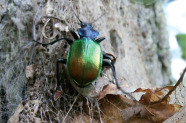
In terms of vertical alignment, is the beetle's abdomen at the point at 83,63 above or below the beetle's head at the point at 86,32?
below

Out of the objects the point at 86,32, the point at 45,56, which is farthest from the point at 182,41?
the point at 45,56

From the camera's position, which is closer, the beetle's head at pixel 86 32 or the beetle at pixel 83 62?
the beetle at pixel 83 62

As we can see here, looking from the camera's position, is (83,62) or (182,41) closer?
(83,62)

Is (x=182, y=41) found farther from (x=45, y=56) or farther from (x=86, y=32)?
(x=45, y=56)

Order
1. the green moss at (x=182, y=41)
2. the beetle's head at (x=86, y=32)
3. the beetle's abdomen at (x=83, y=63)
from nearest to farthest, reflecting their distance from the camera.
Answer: the beetle's abdomen at (x=83, y=63), the beetle's head at (x=86, y=32), the green moss at (x=182, y=41)

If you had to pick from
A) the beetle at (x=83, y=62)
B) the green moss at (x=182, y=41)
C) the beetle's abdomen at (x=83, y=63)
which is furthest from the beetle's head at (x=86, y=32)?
the green moss at (x=182, y=41)

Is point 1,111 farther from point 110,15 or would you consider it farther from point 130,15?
point 130,15

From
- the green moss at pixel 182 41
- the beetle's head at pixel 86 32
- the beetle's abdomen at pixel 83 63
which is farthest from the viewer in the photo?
the green moss at pixel 182 41

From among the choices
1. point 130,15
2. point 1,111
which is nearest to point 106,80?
point 1,111

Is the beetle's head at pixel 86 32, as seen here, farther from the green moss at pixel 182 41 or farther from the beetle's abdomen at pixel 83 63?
the green moss at pixel 182 41

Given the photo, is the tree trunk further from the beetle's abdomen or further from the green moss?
the green moss
